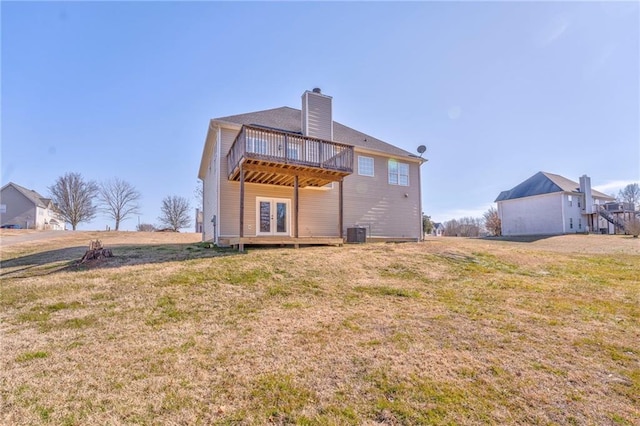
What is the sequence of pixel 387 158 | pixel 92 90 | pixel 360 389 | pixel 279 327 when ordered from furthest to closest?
pixel 387 158 < pixel 92 90 < pixel 279 327 < pixel 360 389

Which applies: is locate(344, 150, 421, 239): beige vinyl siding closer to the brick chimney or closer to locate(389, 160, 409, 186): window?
locate(389, 160, 409, 186): window

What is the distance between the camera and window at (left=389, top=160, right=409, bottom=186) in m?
15.6

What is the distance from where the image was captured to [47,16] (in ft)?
28.8

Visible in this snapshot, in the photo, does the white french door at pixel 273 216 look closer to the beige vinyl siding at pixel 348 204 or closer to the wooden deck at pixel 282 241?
the beige vinyl siding at pixel 348 204

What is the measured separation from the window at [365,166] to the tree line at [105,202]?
1543 inches

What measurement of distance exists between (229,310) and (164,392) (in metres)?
2.25

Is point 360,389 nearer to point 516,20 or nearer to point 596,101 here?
Answer: point 516,20

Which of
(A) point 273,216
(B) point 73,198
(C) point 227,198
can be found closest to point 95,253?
(C) point 227,198

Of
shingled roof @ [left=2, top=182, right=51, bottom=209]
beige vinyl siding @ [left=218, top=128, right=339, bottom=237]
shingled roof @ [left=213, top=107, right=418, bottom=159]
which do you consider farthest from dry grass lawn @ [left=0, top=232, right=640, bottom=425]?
shingled roof @ [left=2, top=182, right=51, bottom=209]

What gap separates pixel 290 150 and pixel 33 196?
45201 mm

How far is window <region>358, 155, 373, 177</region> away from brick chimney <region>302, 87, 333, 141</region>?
6.21ft

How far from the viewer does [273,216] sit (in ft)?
42.1

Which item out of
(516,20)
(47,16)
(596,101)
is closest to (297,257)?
(47,16)

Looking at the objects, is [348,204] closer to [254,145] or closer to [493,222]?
[254,145]
